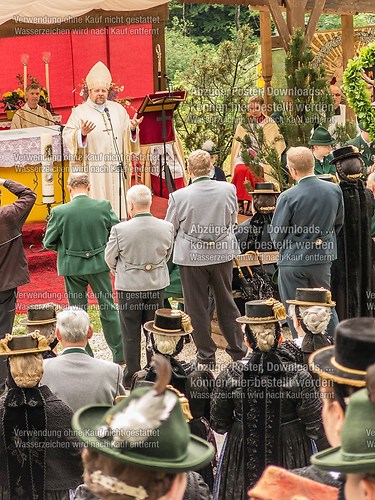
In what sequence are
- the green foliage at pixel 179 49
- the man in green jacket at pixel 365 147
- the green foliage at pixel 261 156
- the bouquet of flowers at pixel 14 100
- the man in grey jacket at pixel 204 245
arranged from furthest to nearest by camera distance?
1. the green foliage at pixel 179 49
2. the bouquet of flowers at pixel 14 100
3. the man in green jacket at pixel 365 147
4. the green foliage at pixel 261 156
5. the man in grey jacket at pixel 204 245

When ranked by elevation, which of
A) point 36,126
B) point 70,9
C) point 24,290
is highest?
point 70,9

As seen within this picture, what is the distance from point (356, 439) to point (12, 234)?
238 inches

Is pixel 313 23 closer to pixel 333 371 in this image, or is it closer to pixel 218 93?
pixel 218 93

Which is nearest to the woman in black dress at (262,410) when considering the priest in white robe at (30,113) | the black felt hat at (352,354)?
the black felt hat at (352,354)

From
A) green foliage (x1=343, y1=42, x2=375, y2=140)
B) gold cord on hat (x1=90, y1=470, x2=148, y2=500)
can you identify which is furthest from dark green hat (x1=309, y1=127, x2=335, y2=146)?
gold cord on hat (x1=90, y1=470, x2=148, y2=500)

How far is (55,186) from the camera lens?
45.2ft

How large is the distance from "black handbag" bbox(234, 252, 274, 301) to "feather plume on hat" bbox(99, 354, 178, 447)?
6.86 meters

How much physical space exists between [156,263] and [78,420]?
18.0 ft

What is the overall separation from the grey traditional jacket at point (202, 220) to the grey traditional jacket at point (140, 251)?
25 centimetres

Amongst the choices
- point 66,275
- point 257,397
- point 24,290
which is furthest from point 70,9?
point 257,397

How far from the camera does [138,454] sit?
2.65 meters

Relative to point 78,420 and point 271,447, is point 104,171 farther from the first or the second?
point 78,420

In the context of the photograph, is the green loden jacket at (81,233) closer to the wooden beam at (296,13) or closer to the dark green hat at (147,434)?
the wooden beam at (296,13)

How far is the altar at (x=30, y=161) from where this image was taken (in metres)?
13.3
